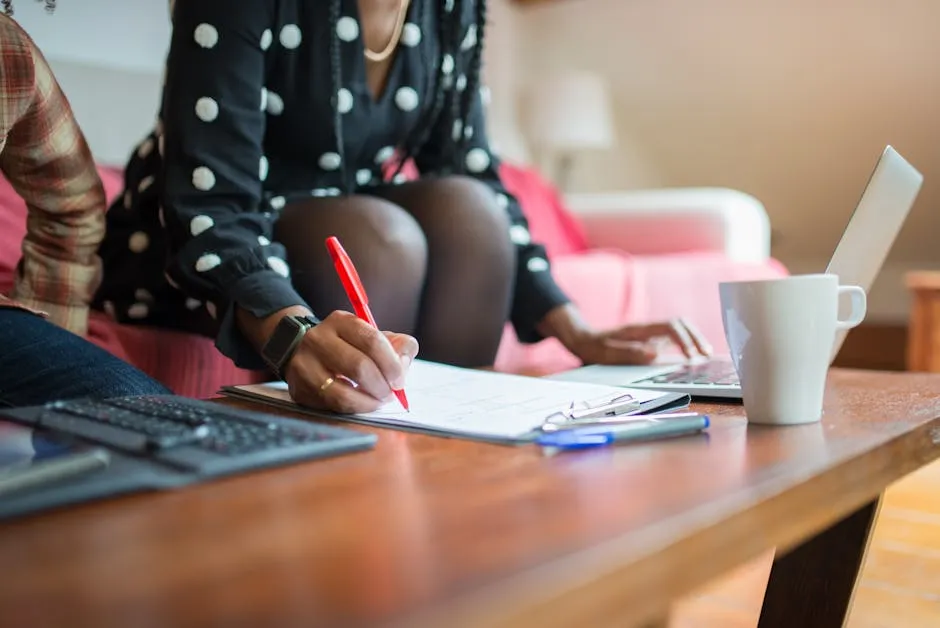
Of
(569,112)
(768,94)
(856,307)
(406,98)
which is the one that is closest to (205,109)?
(406,98)

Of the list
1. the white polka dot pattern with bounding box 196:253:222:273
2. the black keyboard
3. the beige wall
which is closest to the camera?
the black keyboard

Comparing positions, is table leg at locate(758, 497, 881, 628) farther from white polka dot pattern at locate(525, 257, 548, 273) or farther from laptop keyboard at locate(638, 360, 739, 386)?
white polka dot pattern at locate(525, 257, 548, 273)

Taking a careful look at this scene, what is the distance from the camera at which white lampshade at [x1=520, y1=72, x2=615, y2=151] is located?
117 inches

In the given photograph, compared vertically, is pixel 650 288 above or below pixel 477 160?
below

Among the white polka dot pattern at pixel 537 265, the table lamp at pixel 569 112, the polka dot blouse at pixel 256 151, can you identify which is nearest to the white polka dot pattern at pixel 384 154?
the polka dot blouse at pixel 256 151

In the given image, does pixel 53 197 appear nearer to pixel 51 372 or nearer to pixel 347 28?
pixel 51 372

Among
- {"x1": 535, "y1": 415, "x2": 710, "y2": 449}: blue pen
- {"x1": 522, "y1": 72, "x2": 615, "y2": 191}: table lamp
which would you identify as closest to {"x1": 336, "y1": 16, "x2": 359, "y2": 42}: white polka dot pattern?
{"x1": 535, "y1": 415, "x2": 710, "y2": 449}: blue pen

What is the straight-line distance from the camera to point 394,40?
1053 mm

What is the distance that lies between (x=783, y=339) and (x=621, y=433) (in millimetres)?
131

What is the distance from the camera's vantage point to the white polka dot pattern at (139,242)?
1008 millimetres

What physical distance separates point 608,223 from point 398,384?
1.78 meters

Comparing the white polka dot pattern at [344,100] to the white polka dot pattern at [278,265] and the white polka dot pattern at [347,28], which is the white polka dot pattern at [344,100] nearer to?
the white polka dot pattern at [347,28]

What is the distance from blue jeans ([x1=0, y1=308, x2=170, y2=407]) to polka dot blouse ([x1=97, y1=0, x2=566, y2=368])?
0.32 ft

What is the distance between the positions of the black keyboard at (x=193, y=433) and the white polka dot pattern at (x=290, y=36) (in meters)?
0.51
